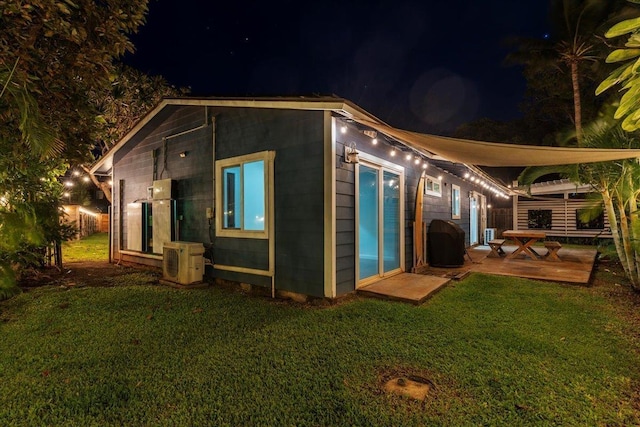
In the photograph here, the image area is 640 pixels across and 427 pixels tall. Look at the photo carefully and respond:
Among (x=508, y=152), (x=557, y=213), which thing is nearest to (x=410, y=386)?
(x=508, y=152)

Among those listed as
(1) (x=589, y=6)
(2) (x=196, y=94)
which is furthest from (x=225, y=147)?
(1) (x=589, y=6)

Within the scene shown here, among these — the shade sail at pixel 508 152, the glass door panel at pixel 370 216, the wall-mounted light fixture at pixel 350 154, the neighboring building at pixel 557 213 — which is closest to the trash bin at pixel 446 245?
the glass door panel at pixel 370 216

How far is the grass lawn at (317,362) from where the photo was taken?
1.99 meters

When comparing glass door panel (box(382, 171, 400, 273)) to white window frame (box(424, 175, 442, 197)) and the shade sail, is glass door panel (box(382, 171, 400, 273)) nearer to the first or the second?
white window frame (box(424, 175, 442, 197))

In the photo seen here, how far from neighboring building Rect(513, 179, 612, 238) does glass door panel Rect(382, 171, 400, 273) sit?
32.0 ft

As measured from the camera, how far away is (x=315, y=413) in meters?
1.97

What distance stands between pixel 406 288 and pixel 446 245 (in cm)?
259

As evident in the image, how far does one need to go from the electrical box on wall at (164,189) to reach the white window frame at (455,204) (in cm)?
815

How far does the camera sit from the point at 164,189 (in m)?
6.67

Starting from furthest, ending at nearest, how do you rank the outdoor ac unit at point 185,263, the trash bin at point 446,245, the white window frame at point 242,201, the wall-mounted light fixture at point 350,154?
the trash bin at point 446,245
the outdoor ac unit at point 185,263
the white window frame at point 242,201
the wall-mounted light fixture at point 350,154

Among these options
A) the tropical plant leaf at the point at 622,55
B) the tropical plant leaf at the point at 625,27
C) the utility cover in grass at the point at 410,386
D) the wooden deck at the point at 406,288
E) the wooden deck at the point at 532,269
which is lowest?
the utility cover in grass at the point at 410,386

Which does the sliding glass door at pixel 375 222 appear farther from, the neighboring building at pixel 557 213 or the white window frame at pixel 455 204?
the neighboring building at pixel 557 213

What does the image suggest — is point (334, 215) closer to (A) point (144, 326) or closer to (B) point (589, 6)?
(A) point (144, 326)

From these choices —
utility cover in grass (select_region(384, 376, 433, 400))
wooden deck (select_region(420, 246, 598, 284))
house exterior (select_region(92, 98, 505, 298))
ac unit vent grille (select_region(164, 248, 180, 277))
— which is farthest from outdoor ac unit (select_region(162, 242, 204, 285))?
wooden deck (select_region(420, 246, 598, 284))
